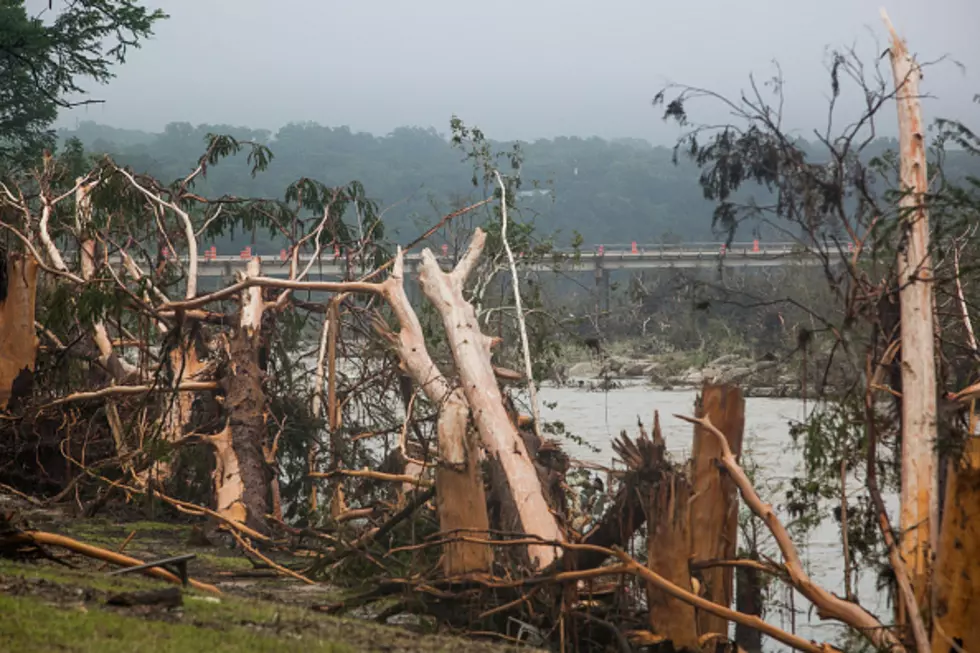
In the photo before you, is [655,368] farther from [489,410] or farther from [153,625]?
[153,625]

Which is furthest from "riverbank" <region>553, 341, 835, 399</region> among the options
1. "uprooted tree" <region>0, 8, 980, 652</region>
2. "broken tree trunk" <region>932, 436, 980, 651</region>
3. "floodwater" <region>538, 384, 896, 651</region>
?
"broken tree trunk" <region>932, 436, 980, 651</region>

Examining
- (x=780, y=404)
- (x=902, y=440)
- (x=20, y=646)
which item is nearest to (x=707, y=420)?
(x=902, y=440)

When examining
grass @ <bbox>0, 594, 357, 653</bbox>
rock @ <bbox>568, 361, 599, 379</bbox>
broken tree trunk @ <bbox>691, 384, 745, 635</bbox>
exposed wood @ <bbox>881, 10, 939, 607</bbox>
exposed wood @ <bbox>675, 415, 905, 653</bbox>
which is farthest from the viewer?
rock @ <bbox>568, 361, 599, 379</bbox>

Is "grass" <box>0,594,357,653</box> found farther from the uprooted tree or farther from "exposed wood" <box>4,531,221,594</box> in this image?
the uprooted tree

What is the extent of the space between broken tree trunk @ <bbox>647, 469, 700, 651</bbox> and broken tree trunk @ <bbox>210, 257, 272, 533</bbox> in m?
4.52

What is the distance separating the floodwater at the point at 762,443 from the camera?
414 inches

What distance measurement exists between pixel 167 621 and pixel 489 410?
3.55 m

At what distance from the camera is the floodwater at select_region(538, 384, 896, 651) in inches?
414

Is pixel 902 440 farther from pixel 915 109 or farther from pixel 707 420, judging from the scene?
pixel 915 109

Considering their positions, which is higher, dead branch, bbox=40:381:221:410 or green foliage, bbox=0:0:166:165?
green foliage, bbox=0:0:166:165

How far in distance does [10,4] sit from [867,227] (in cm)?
2176

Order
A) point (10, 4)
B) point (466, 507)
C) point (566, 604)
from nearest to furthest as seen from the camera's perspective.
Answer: point (566, 604)
point (466, 507)
point (10, 4)

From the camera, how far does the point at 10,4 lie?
24.4 m

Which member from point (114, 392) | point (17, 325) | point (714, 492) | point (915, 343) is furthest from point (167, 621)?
point (17, 325)
